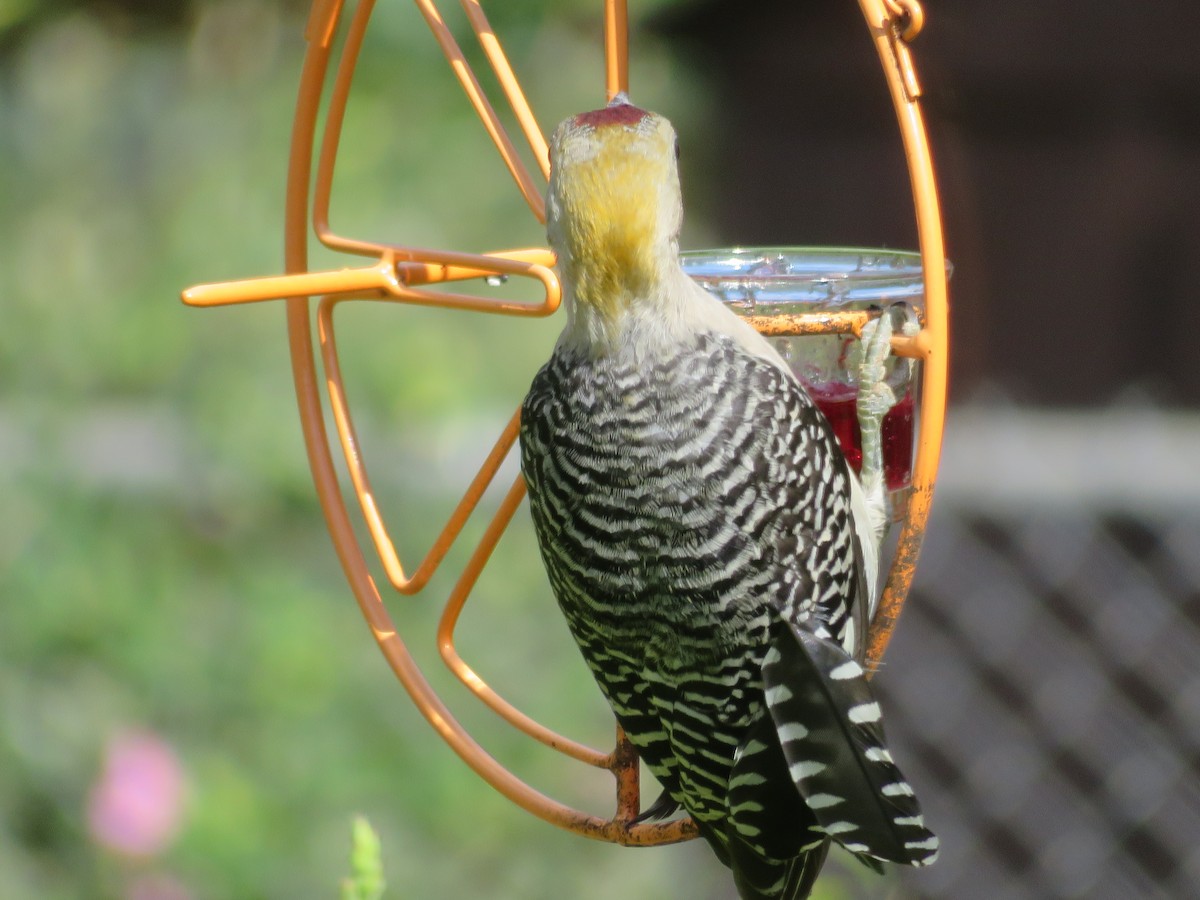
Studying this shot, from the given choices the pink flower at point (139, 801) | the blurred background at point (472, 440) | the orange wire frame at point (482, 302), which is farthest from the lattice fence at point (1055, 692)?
the orange wire frame at point (482, 302)

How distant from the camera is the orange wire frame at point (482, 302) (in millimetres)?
1562

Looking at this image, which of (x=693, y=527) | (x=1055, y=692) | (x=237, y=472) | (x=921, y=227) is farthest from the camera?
(x=1055, y=692)

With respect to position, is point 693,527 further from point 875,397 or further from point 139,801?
point 139,801

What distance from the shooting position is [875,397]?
6.62ft

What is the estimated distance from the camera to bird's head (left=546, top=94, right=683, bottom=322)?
170 centimetres

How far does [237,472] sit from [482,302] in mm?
2199

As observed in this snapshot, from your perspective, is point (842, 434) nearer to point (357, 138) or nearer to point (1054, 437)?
point (357, 138)

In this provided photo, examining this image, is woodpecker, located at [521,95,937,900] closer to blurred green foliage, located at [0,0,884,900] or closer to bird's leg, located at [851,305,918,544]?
bird's leg, located at [851,305,918,544]

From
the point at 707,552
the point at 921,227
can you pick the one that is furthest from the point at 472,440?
the point at 921,227

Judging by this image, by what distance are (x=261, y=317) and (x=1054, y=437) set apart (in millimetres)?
2383

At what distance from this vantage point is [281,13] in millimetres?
4207

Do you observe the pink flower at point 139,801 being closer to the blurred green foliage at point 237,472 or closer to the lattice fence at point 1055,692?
the blurred green foliage at point 237,472

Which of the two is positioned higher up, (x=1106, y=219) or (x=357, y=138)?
(x=357, y=138)

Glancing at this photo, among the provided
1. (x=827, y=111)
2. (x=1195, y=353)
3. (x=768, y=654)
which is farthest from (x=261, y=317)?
(x=1195, y=353)
